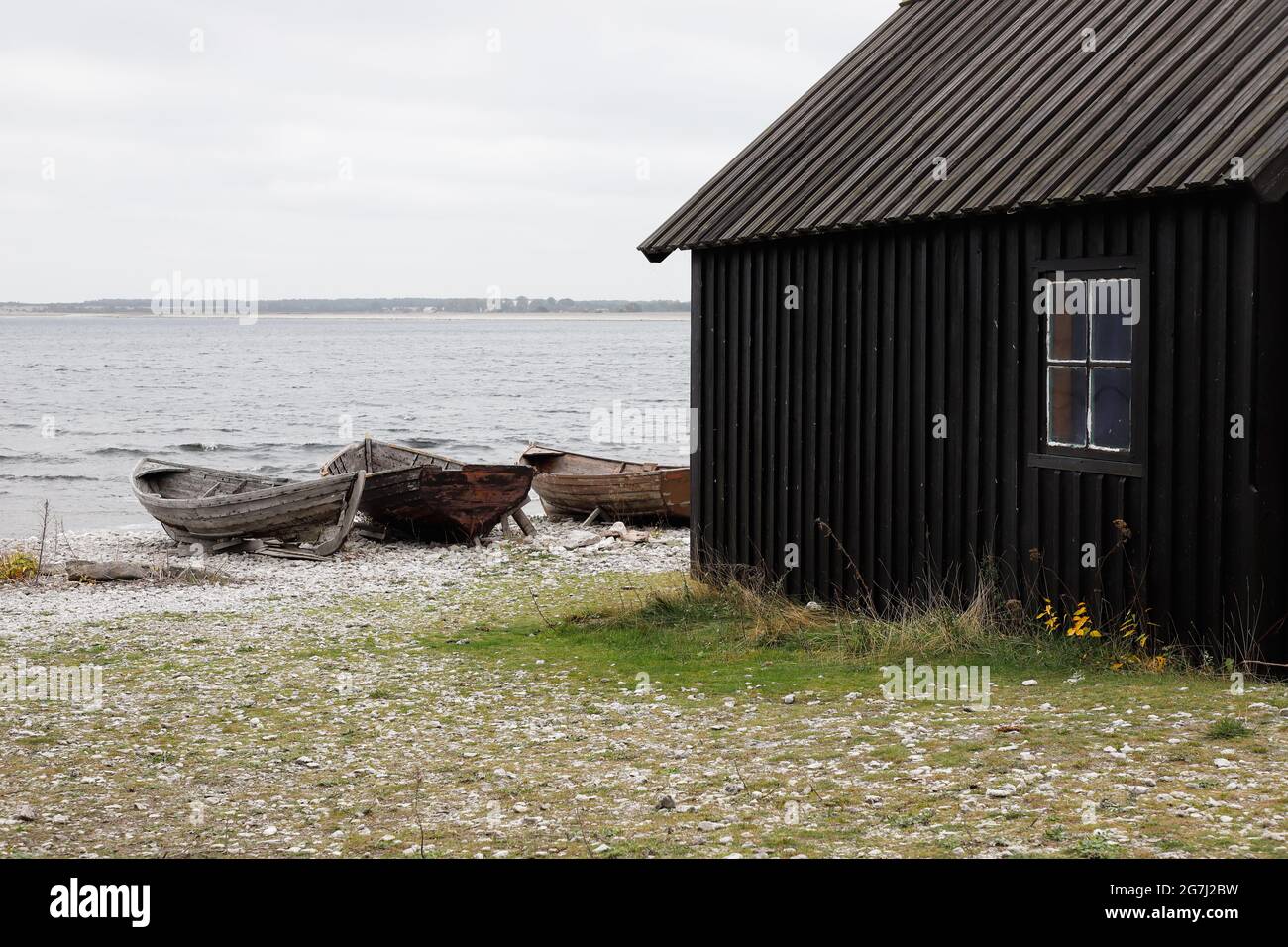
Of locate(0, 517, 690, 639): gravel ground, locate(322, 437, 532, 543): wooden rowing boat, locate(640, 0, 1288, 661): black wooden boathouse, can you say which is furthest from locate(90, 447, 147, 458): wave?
locate(640, 0, 1288, 661): black wooden boathouse

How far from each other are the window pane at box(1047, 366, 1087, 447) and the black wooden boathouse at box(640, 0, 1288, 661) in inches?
0.8

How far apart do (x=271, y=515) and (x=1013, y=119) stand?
40.1ft

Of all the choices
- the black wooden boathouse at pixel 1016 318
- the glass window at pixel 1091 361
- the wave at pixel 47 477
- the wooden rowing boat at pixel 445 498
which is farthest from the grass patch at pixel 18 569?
the wave at pixel 47 477

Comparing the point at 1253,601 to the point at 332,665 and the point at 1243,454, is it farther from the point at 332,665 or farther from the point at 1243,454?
the point at 332,665

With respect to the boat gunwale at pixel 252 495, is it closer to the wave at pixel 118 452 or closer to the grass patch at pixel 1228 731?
the grass patch at pixel 1228 731

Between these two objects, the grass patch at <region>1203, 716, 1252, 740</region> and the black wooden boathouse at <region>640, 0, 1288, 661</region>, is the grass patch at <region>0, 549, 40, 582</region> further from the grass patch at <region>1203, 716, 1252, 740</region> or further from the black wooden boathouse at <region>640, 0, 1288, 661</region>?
the grass patch at <region>1203, 716, 1252, 740</region>

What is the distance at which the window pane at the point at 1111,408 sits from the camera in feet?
31.9

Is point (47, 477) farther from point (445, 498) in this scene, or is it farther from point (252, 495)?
point (445, 498)

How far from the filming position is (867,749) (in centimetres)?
789

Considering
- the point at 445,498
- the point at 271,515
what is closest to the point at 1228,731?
the point at 445,498

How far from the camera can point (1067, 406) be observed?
1019 centimetres
